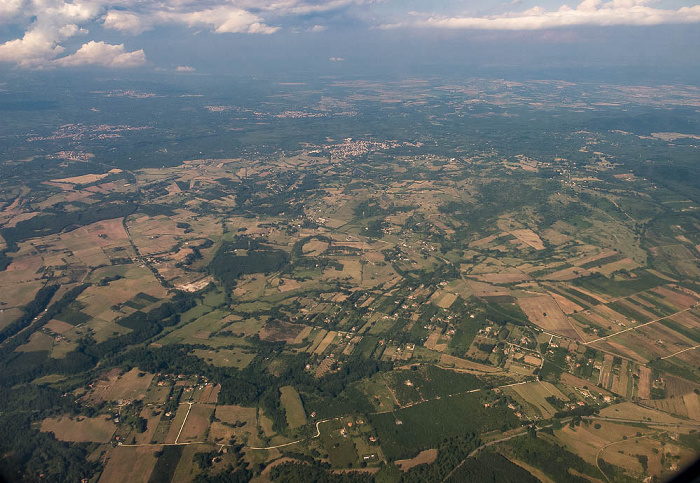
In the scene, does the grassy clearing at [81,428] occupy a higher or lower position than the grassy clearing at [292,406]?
higher

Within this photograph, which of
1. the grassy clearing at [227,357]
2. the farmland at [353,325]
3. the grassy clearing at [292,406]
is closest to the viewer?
the farmland at [353,325]

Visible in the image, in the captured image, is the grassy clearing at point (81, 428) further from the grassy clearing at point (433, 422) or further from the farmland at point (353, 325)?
the grassy clearing at point (433, 422)

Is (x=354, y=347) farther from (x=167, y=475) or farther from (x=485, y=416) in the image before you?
(x=167, y=475)

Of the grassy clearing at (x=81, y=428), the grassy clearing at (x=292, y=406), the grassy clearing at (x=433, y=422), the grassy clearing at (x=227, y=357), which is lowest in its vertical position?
the grassy clearing at (x=433, y=422)

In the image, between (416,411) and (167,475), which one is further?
(416,411)

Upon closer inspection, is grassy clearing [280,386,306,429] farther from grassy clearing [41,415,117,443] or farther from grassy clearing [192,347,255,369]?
grassy clearing [41,415,117,443]

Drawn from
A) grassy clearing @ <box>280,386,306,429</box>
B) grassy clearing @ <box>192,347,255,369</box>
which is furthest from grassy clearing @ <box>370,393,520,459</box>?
grassy clearing @ <box>192,347,255,369</box>

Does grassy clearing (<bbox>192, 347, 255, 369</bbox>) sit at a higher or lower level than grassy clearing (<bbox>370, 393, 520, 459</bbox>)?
higher

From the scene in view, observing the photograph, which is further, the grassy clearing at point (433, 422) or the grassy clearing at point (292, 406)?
the grassy clearing at point (292, 406)

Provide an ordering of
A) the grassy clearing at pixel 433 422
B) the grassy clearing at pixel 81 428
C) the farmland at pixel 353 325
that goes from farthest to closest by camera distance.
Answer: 1. the grassy clearing at pixel 81 428
2. the grassy clearing at pixel 433 422
3. the farmland at pixel 353 325

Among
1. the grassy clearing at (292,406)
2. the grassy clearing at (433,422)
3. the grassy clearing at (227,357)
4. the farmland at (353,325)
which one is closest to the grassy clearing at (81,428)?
the farmland at (353,325)

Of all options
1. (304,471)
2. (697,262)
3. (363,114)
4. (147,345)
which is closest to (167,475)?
(304,471)
